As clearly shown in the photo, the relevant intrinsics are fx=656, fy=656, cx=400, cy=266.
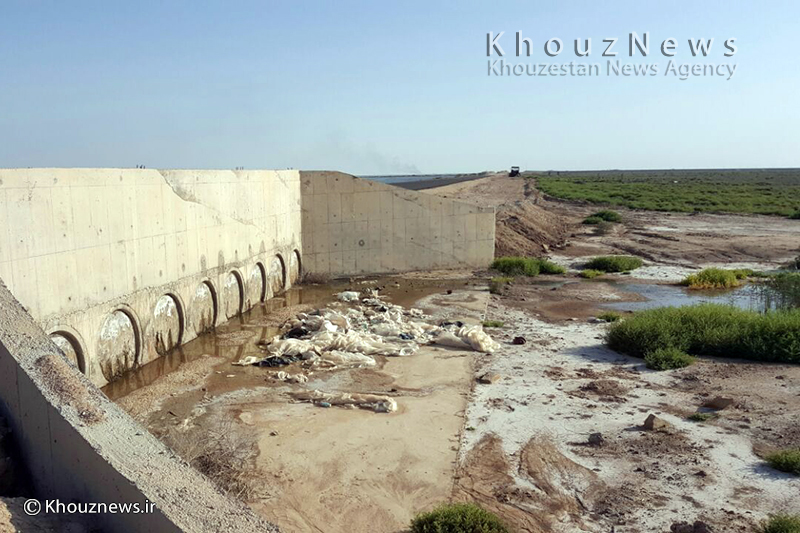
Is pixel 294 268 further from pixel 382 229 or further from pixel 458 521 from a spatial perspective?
pixel 458 521

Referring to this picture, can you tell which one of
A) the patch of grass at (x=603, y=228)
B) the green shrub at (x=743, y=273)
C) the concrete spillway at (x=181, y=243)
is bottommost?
the green shrub at (x=743, y=273)

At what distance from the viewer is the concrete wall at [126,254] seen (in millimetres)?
8828

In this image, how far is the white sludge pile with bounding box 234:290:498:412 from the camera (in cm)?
991

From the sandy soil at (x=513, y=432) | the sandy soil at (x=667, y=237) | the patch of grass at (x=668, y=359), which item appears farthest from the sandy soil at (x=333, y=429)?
the sandy soil at (x=667, y=237)

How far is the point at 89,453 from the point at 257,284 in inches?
498

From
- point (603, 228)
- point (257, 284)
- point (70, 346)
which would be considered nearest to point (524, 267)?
point (257, 284)

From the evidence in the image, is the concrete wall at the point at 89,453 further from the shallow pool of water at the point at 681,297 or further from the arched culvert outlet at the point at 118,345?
the shallow pool of water at the point at 681,297

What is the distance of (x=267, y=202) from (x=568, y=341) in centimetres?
923

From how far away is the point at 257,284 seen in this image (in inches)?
688

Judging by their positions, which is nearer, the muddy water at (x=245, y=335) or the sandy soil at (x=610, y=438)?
the sandy soil at (x=610, y=438)

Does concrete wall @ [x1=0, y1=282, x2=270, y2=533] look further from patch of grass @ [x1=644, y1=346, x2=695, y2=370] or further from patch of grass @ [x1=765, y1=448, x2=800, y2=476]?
patch of grass @ [x1=644, y1=346, x2=695, y2=370]

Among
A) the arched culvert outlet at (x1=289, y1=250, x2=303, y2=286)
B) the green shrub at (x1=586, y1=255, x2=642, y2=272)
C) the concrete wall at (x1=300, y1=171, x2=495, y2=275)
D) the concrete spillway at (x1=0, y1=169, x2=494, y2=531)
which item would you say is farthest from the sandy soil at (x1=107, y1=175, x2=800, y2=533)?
the green shrub at (x1=586, y1=255, x2=642, y2=272)

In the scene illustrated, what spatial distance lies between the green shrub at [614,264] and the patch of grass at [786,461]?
1468cm

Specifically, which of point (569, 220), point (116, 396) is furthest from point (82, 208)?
point (569, 220)
